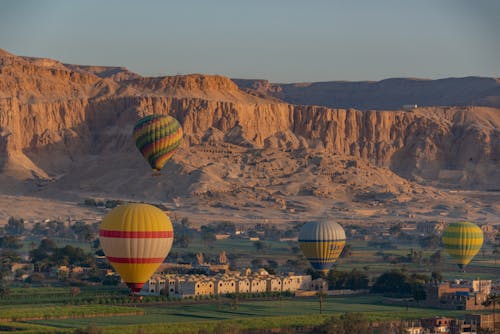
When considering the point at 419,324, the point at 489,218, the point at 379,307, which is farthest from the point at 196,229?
the point at 419,324

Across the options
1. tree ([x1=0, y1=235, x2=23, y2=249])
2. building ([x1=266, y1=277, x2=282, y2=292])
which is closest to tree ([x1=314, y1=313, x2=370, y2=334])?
building ([x1=266, y1=277, x2=282, y2=292])

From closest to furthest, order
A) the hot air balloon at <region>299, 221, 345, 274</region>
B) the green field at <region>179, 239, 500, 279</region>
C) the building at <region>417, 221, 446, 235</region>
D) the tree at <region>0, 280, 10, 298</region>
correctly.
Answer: the tree at <region>0, 280, 10, 298</region> < the hot air balloon at <region>299, 221, 345, 274</region> < the green field at <region>179, 239, 500, 279</region> < the building at <region>417, 221, 446, 235</region>

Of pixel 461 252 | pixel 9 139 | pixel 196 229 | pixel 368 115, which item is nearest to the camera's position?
pixel 461 252

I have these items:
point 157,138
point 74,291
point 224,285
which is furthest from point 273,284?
point 157,138

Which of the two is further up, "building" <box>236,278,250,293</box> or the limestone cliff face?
the limestone cliff face

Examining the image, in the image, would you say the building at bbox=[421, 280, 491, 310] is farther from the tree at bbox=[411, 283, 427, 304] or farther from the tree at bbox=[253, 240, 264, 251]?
the tree at bbox=[253, 240, 264, 251]

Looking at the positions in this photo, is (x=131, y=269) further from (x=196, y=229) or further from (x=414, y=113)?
(x=414, y=113)
